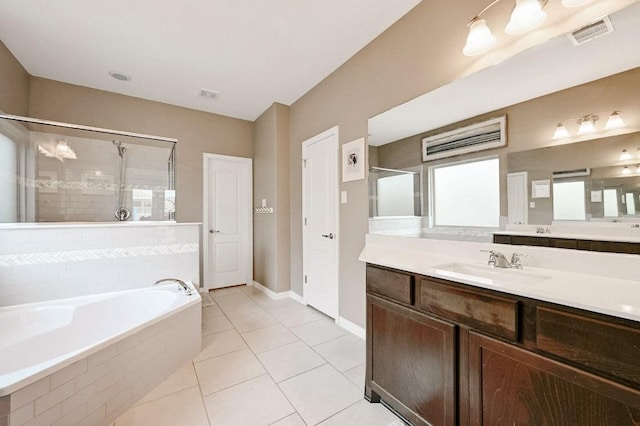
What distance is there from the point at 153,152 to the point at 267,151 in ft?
4.70

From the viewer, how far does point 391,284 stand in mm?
1523

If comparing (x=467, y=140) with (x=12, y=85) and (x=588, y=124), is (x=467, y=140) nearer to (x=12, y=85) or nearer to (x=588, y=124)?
(x=588, y=124)

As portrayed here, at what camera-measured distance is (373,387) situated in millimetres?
1604

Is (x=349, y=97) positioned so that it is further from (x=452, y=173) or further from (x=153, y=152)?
(x=153, y=152)

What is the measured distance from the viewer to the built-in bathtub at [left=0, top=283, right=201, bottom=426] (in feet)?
3.79

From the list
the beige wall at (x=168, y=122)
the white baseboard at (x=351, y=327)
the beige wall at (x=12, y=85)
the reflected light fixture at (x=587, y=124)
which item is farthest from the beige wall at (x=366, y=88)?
the beige wall at (x=12, y=85)

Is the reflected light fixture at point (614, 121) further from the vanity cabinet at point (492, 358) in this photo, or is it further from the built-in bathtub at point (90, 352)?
the built-in bathtub at point (90, 352)

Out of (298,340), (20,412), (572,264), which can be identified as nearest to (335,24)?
(572,264)

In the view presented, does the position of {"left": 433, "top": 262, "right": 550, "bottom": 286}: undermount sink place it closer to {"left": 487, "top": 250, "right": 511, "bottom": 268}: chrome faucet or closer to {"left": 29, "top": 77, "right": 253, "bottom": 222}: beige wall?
{"left": 487, "top": 250, "right": 511, "bottom": 268}: chrome faucet

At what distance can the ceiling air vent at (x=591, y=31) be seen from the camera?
3.80ft

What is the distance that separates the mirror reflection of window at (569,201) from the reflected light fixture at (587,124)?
0.77ft

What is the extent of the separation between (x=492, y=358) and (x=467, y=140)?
49.2 inches

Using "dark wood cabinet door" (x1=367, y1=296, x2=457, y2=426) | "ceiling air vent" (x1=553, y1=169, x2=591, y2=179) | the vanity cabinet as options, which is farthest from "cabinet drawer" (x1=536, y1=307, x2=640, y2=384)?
"ceiling air vent" (x1=553, y1=169, x2=591, y2=179)

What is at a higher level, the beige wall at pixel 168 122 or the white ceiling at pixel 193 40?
the white ceiling at pixel 193 40
